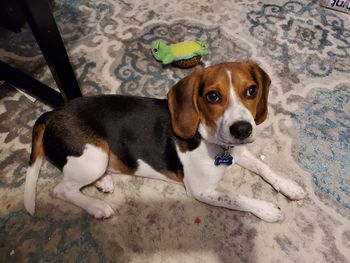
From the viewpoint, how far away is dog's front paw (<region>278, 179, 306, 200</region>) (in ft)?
6.45

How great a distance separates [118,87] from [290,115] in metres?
1.40

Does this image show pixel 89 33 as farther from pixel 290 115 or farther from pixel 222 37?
pixel 290 115

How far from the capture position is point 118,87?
2627mm

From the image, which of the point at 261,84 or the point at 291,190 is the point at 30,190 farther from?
the point at 291,190

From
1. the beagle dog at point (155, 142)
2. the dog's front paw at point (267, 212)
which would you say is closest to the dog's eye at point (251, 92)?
the beagle dog at point (155, 142)

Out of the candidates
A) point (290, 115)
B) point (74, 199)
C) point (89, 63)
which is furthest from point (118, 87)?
point (290, 115)

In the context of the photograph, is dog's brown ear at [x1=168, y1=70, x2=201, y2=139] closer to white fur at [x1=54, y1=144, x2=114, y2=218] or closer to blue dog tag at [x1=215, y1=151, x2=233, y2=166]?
blue dog tag at [x1=215, y1=151, x2=233, y2=166]

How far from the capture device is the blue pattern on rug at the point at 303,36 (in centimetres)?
277

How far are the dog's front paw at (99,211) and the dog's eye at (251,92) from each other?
1.09m

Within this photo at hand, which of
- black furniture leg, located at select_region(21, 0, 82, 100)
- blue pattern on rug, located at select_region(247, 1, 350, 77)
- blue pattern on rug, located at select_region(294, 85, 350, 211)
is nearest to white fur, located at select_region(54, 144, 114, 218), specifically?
black furniture leg, located at select_region(21, 0, 82, 100)

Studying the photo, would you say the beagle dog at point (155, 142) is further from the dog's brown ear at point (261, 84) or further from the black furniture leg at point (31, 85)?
the black furniture leg at point (31, 85)

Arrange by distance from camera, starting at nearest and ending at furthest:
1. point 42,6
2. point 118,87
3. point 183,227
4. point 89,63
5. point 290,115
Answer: point 42,6 < point 183,227 < point 290,115 < point 118,87 < point 89,63

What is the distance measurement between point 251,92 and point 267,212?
761mm

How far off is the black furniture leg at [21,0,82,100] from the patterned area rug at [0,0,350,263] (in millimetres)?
406
